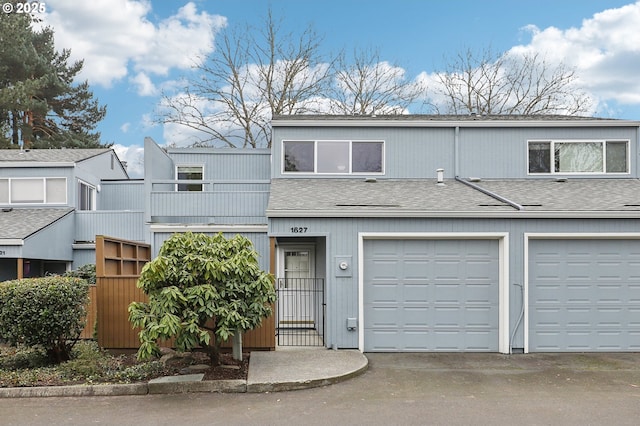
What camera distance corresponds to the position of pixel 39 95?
2864cm

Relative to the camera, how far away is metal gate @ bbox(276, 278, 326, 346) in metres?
11.1

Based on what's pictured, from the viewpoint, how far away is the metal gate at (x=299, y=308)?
36.5 feet

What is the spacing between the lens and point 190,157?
16.6 meters

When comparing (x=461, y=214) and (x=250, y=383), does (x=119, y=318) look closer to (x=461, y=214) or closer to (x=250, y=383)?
(x=250, y=383)

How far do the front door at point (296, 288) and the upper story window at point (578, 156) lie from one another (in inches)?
267

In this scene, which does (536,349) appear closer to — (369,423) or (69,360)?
(369,423)

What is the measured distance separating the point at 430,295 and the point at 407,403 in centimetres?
343

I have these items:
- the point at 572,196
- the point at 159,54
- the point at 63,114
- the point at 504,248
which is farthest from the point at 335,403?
the point at 63,114

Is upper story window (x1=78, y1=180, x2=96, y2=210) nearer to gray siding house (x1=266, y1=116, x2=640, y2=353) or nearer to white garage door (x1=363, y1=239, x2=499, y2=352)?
gray siding house (x1=266, y1=116, x2=640, y2=353)

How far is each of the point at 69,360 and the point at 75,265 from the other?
30.1 feet

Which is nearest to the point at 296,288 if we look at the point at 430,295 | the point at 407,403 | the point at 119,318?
the point at 430,295

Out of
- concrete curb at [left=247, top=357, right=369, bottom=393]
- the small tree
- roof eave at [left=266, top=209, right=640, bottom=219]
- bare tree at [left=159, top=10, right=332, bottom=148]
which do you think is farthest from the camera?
bare tree at [left=159, top=10, right=332, bottom=148]

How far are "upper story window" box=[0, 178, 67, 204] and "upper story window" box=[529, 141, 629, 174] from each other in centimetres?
1538

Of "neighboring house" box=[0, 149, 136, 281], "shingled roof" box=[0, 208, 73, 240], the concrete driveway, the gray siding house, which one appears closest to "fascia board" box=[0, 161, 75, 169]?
"neighboring house" box=[0, 149, 136, 281]
